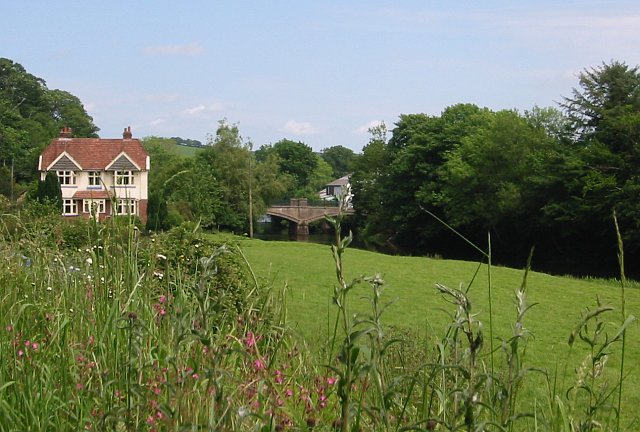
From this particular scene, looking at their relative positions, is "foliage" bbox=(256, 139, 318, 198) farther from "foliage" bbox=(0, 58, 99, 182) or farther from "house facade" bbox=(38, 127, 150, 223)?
"house facade" bbox=(38, 127, 150, 223)

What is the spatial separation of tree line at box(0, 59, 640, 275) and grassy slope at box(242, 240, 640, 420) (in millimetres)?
2610

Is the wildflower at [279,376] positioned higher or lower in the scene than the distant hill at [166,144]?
lower

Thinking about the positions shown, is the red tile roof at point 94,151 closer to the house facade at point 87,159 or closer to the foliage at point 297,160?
the house facade at point 87,159

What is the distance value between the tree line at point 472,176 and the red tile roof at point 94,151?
206 centimetres

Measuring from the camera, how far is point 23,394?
278 cm

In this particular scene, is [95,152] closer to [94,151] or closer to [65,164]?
[94,151]

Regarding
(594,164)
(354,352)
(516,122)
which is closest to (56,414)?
(354,352)

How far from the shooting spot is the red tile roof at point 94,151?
5081 centimetres

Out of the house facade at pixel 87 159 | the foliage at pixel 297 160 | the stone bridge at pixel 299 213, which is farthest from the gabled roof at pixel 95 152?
the foliage at pixel 297 160

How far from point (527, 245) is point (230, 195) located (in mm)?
24074

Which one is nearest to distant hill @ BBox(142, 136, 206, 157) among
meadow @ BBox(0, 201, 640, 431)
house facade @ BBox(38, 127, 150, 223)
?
house facade @ BBox(38, 127, 150, 223)

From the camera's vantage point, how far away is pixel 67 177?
5191 centimetres

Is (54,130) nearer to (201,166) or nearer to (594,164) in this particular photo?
(201,166)

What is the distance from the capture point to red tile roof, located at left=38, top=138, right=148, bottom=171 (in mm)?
50812
